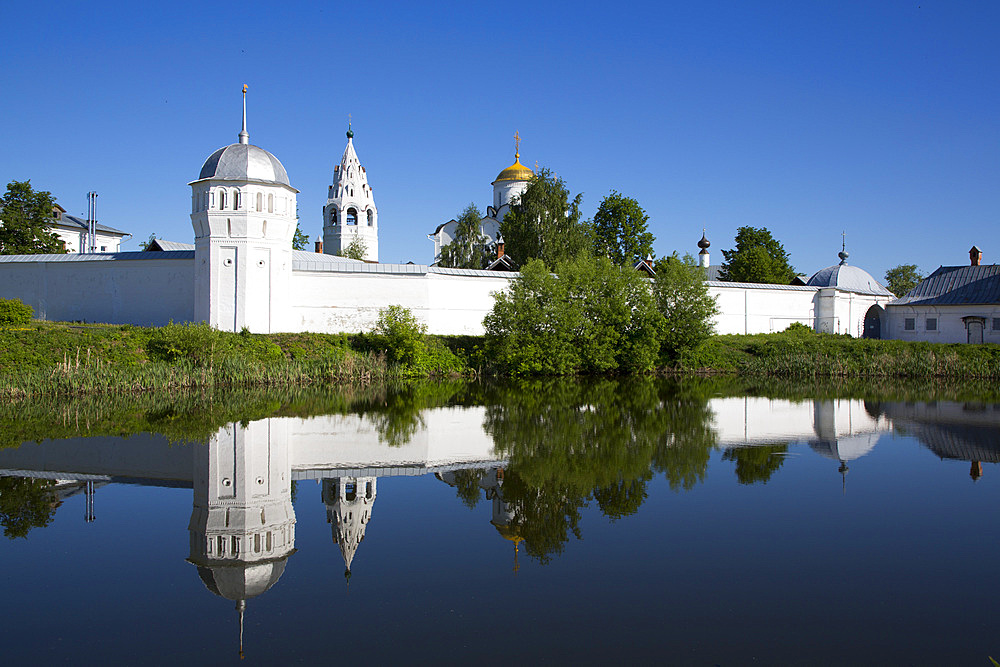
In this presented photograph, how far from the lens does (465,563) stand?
5.37 m

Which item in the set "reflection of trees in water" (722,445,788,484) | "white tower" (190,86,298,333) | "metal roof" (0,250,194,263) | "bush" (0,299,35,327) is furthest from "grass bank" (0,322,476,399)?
"reflection of trees in water" (722,445,788,484)

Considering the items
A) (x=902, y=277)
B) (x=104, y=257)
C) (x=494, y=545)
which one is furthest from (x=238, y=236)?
(x=902, y=277)

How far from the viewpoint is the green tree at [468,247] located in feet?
119

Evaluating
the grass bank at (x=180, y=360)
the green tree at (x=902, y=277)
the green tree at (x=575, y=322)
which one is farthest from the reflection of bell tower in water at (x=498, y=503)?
the green tree at (x=902, y=277)

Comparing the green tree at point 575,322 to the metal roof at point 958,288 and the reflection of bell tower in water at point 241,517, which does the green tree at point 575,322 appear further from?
the metal roof at point 958,288

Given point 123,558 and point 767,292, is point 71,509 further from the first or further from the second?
point 767,292

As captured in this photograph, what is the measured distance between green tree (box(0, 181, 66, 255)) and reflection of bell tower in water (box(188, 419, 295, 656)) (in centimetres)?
2514

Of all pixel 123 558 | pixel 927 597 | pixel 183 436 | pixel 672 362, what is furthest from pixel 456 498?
pixel 672 362

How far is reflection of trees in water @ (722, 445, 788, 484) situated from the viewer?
8328 mm

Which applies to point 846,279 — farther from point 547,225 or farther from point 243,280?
point 243,280

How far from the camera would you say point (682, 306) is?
2469 cm

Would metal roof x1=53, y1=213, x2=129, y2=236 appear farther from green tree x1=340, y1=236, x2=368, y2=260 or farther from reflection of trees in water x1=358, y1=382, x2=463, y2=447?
reflection of trees in water x1=358, y1=382, x2=463, y2=447

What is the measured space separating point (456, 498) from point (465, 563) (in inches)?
77.4

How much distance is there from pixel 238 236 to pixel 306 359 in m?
3.88
